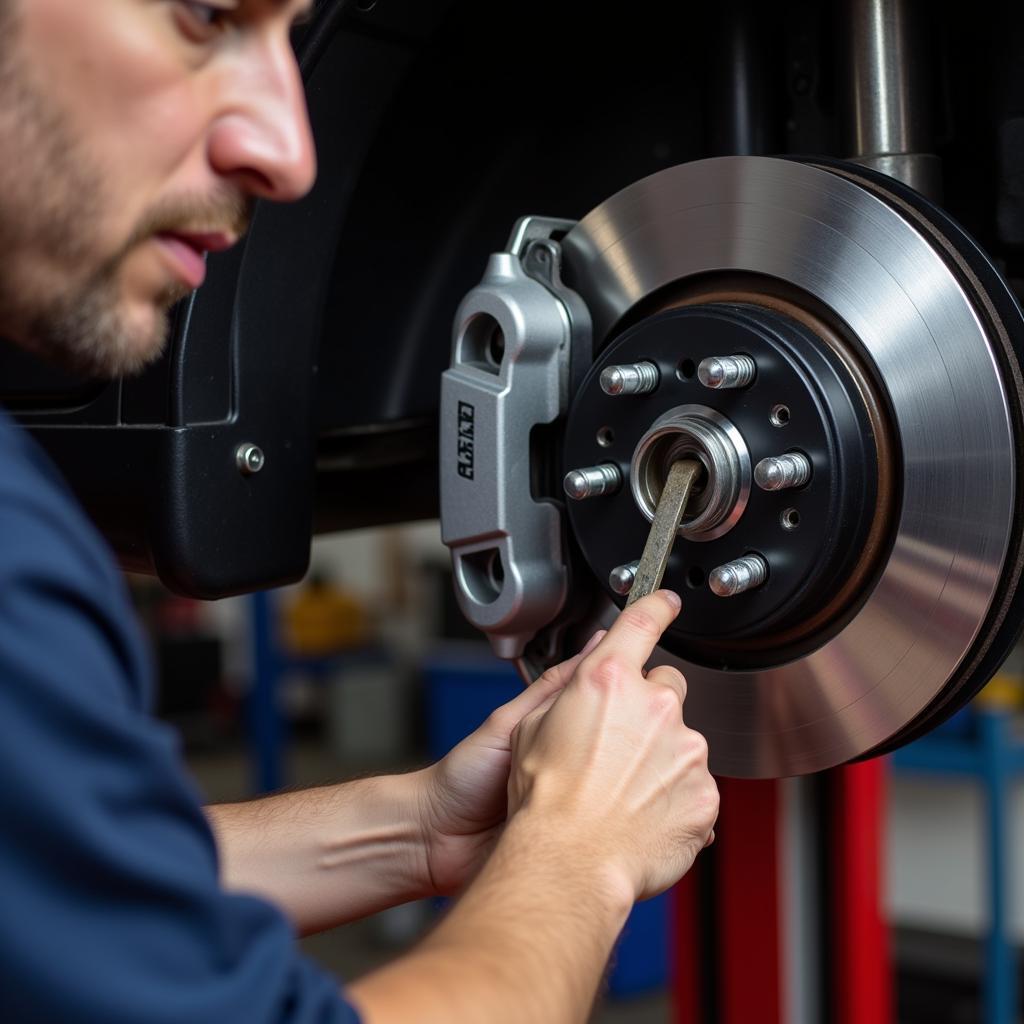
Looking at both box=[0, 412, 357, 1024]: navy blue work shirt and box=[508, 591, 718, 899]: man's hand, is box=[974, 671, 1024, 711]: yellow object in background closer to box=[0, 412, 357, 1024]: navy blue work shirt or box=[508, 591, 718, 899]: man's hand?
box=[508, 591, 718, 899]: man's hand

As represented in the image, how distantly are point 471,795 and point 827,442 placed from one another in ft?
0.81

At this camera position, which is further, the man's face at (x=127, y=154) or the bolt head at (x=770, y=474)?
the bolt head at (x=770, y=474)

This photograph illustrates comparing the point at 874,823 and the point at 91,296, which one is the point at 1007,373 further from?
the point at 874,823

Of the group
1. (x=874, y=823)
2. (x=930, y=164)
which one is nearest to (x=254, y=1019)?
(x=930, y=164)

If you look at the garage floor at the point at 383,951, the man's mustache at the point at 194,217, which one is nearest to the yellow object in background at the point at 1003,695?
the garage floor at the point at 383,951

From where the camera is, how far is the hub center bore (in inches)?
24.7

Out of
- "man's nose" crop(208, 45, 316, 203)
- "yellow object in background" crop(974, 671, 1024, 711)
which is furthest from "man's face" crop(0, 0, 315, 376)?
"yellow object in background" crop(974, 671, 1024, 711)

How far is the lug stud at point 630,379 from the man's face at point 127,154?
6.9 inches

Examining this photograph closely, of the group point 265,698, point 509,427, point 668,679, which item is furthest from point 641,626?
point 265,698

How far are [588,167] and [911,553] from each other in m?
0.36

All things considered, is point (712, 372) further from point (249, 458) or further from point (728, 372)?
point (249, 458)

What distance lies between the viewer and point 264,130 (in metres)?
0.53

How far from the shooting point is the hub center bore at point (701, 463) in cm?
63

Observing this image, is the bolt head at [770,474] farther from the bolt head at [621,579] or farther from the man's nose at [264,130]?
the man's nose at [264,130]
